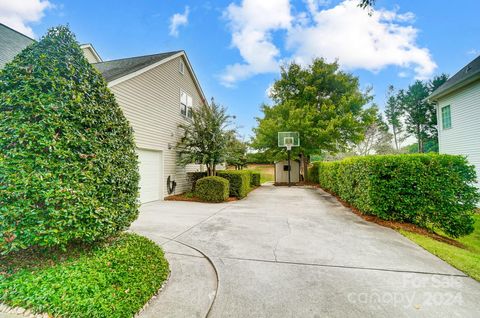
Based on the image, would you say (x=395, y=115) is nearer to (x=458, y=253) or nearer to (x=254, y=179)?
(x=254, y=179)

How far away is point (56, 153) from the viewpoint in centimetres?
209

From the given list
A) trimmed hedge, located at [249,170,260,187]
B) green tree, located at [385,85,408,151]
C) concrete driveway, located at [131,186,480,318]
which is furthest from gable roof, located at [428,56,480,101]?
green tree, located at [385,85,408,151]

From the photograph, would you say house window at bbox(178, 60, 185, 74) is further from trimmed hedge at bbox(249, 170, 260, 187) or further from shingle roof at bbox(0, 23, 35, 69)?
trimmed hedge at bbox(249, 170, 260, 187)

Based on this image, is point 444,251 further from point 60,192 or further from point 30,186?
point 30,186

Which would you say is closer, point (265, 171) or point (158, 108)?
point (158, 108)

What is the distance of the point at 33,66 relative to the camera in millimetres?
2270

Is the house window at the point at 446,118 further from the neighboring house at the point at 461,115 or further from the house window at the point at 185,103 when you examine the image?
the house window at the point at 185,103

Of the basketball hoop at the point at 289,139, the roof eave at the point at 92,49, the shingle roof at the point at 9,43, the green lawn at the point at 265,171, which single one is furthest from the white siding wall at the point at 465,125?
the roof eave at the point at 92,49

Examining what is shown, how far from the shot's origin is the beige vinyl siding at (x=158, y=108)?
7.55 metres

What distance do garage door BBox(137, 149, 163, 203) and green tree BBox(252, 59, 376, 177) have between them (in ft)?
32.8

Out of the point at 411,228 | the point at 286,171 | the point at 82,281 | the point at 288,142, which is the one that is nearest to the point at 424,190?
the point at 411,228

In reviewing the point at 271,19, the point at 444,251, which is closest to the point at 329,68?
the point at 271,19

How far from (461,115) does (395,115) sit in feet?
78.2

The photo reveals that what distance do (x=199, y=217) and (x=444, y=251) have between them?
5.37 metres
